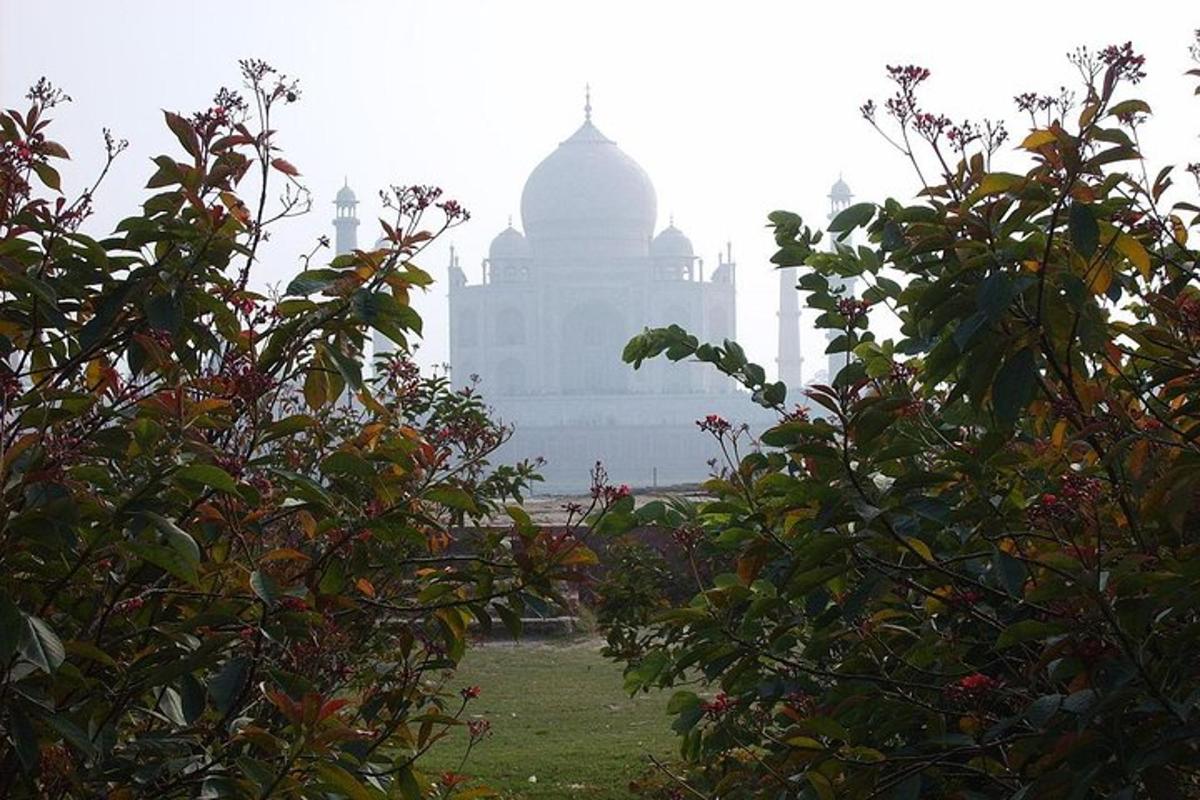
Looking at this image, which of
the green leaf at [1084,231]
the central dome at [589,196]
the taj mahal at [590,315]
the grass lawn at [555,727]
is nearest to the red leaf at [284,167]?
the green leaf at [1084,231]

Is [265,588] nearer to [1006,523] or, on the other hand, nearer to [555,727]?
[1006,523]

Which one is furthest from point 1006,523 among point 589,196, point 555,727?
point 589,196

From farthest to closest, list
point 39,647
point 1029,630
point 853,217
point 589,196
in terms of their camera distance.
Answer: point 589,196 → point 853,217 → point 1029,630 → point 39,647

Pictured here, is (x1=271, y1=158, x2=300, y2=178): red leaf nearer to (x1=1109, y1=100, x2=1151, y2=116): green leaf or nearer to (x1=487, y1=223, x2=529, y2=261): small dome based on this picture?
(x1=1109, y1=100, x2=1151, y2=116): green leaf

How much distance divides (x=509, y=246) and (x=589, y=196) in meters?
2.81

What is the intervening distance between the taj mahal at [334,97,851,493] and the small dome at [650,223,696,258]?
0.9 inches

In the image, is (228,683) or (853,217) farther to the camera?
(853,217)

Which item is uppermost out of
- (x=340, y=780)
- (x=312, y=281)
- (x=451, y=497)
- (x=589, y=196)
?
(x=589, y=196)

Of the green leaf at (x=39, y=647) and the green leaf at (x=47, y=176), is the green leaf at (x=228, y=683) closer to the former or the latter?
the green leaf at (x=39, y=647)

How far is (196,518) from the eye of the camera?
1614 millimetres

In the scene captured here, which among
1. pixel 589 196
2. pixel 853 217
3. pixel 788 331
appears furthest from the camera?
pixel 788 331

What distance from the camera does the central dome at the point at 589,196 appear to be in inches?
1458

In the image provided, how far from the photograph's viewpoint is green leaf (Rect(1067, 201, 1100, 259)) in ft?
4.71

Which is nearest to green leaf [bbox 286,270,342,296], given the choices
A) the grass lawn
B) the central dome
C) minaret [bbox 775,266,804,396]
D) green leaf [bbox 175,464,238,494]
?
green leaf [bbox 175,464,238,494]
